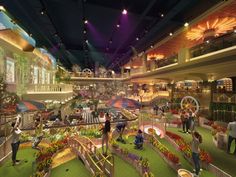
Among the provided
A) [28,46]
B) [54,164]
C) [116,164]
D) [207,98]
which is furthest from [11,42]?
[207,98]

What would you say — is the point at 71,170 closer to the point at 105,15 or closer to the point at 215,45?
the point at 215,45

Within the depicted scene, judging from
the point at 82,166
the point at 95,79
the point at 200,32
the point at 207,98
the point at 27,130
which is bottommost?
the point at 82,166

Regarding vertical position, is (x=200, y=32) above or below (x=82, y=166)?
above

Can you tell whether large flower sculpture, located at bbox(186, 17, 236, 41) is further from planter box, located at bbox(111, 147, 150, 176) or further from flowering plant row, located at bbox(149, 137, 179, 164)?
planter box, located at bbox(111, 147, 150, 176)

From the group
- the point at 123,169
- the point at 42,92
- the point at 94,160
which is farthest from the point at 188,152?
the point at 42,92

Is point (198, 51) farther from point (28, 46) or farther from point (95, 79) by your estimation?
point (95, 79)

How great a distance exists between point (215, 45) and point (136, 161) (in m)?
9.35

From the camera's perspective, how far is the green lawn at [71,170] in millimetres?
7611

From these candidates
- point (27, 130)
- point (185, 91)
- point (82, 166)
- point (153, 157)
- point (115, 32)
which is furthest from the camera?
point (115, 32)

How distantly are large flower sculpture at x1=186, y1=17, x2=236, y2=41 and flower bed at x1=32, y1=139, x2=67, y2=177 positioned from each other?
554 inches

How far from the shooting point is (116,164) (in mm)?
8469

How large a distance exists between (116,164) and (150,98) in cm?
1914

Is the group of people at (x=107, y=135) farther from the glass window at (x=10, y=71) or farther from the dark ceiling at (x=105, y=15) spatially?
the dark ceiling at (x=105, y=15)

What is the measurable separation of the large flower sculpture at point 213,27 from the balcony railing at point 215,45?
8.26 feet
